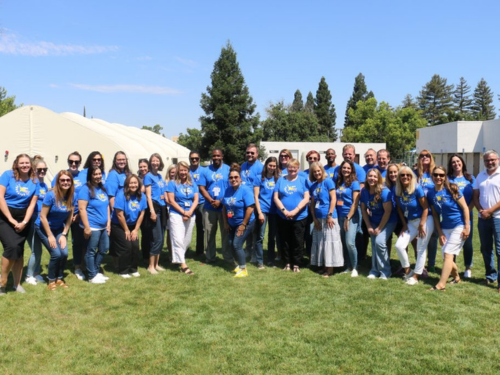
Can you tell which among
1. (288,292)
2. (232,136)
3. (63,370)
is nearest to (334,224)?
(288,292)

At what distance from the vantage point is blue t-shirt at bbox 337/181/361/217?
20.5ft

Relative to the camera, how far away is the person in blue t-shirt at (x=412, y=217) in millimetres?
5781

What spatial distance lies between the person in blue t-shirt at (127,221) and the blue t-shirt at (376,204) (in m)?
3.46

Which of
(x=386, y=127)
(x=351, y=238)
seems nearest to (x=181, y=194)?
(x=351, y=238)

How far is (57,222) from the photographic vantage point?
5.74 meters

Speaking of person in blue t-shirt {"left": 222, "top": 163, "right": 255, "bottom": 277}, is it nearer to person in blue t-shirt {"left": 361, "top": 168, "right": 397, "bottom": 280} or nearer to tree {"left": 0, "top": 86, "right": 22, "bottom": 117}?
person in blue t-shirt {"left": 361, "top": 168, "right": 397, "bottom": 280}

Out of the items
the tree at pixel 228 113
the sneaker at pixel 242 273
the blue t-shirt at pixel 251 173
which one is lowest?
the sneaker at pixel 242 273

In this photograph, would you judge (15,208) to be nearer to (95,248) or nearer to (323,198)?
(95,248)

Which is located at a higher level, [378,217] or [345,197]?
[345,197]

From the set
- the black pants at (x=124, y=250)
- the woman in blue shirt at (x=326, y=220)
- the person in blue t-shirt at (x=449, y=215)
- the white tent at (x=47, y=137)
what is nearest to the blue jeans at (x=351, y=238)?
the woman in blue shirt at (x=326, y=220)

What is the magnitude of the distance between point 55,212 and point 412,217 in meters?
5.11

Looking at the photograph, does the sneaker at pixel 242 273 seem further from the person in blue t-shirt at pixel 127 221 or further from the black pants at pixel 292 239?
the person in blue t-shirt at pixel 127 221

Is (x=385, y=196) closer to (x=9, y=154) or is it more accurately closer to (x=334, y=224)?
(x=334, y=224)

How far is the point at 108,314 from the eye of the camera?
16.0 ft
